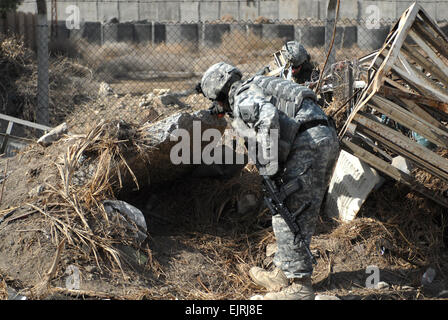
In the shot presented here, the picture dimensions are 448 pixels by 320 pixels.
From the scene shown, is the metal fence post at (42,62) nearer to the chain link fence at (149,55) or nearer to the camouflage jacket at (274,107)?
the chain link fence at (149,55)

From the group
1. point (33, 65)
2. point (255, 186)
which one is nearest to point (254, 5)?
point (33, 65)

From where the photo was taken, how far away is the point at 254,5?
20.6 metres

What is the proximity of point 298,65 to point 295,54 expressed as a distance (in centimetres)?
13

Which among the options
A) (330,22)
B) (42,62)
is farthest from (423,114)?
(42,62)

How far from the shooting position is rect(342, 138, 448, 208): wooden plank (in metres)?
4.09

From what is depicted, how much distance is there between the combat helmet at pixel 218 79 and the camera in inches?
143

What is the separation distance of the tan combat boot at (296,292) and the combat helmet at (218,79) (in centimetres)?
132

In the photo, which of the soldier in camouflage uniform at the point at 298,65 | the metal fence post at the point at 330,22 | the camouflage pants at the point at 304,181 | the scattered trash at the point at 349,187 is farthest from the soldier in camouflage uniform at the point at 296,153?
the metal fence post at the point at 330,22

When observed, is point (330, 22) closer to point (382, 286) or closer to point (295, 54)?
point (295, 54)

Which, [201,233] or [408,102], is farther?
[201,233]

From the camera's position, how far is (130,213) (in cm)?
392

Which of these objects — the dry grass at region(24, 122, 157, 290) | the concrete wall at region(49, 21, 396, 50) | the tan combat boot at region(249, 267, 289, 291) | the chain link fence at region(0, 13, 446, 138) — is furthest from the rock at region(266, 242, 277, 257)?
the concrete wall at region(49, 21, 396, 50)

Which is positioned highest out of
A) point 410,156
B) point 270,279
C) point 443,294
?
point 410,156

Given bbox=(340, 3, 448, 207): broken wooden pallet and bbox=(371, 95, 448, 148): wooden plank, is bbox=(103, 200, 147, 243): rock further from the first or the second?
bbox=(371, 95, 448, 148): wooden plank
